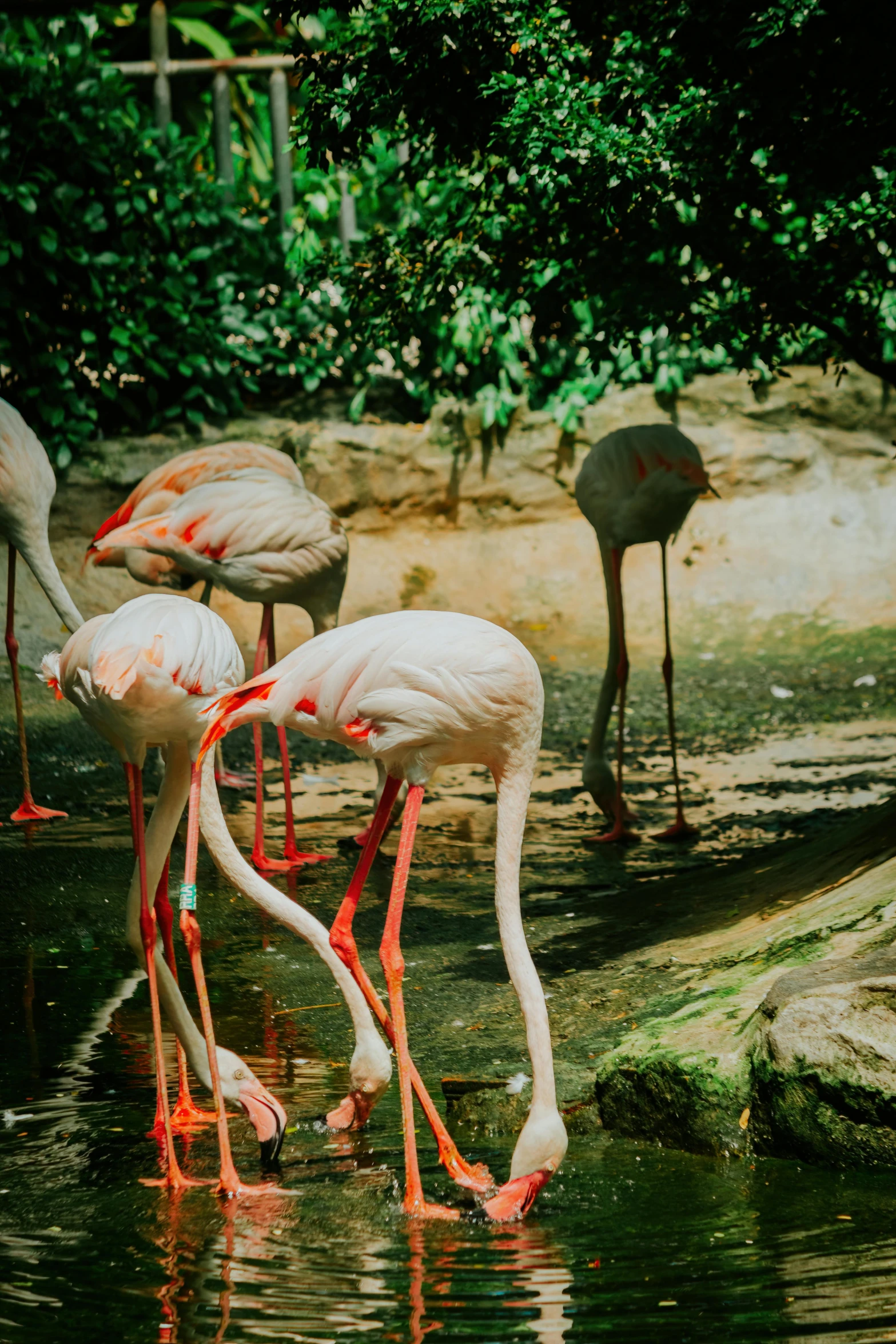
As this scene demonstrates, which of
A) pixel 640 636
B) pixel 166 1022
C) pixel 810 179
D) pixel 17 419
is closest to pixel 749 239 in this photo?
pixel 810 179

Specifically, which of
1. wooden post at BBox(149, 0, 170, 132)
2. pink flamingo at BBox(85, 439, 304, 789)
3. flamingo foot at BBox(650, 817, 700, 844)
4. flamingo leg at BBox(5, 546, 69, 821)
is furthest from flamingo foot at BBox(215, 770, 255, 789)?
wooden post at BBox(149, 0, 170, 132)

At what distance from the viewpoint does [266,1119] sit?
10.0 ft

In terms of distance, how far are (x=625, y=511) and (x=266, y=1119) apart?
382 cm

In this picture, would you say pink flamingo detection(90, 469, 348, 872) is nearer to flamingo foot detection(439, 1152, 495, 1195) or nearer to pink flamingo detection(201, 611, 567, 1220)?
pink flamingo detection(201, 611, 567, 1220)

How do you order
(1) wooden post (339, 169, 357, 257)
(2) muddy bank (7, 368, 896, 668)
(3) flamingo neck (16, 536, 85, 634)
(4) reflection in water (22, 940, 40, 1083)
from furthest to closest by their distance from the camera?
(1) wooden post (339, 169, 357, 257) → (2) muddy bank (7, 368, 896, 668) → (3) flamingo neck (16, 536, 85, 634) → (4) reflection in water (22, 940, 40, 1083)

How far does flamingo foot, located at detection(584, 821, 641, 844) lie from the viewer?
5988mm

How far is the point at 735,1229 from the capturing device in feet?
8.42

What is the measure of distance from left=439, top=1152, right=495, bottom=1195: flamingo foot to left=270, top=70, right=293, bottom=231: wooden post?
9.01 metres

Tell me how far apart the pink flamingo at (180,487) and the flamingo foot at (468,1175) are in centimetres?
346

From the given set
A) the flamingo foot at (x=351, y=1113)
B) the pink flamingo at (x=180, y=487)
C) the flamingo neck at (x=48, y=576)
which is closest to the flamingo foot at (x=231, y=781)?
the pink flamingo at (x=180, y=487)

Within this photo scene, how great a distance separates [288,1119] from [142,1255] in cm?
80

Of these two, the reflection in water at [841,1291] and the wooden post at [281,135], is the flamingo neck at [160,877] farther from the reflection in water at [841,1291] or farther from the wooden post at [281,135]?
the wooden post at [281,135]

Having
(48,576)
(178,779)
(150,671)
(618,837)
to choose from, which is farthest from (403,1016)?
(48,576)

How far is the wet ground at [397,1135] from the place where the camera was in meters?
2.31
